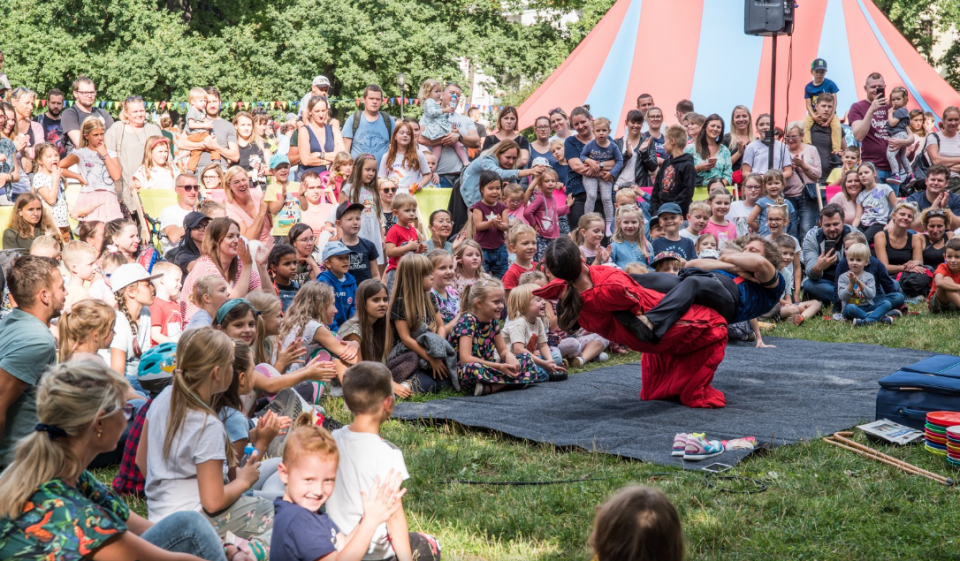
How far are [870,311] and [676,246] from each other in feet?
7.23

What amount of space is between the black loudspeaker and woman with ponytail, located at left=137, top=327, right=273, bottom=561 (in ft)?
32.5

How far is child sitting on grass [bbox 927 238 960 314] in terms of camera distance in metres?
9.03

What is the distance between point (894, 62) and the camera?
50.8 feet

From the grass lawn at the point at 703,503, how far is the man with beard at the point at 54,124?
6.62 m

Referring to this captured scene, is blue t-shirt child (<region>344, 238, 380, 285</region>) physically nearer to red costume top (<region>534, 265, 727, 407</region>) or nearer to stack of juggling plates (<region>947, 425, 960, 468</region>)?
red costume top (<region>534, 265, 727, 407</region>)

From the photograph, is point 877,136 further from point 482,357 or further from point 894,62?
point 482,357

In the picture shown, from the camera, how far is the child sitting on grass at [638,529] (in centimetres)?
218

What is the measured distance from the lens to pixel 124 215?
949cm

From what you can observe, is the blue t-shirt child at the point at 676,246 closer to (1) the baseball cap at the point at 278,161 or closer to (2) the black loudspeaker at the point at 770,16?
(1) the baseball cap at the point at 278,161

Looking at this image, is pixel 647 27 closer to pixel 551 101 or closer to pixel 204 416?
pixel 551 101

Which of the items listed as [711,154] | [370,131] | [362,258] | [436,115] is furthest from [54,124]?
[711,154]

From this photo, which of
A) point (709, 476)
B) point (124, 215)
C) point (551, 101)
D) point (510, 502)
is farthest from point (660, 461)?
point (551, 101)

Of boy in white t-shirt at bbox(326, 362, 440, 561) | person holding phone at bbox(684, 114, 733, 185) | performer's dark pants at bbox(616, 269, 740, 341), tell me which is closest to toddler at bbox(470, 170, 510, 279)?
performer's dark pants at bbox(616, 269, 740, 341)

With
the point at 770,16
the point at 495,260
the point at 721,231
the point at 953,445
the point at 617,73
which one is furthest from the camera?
the point at 617,73
